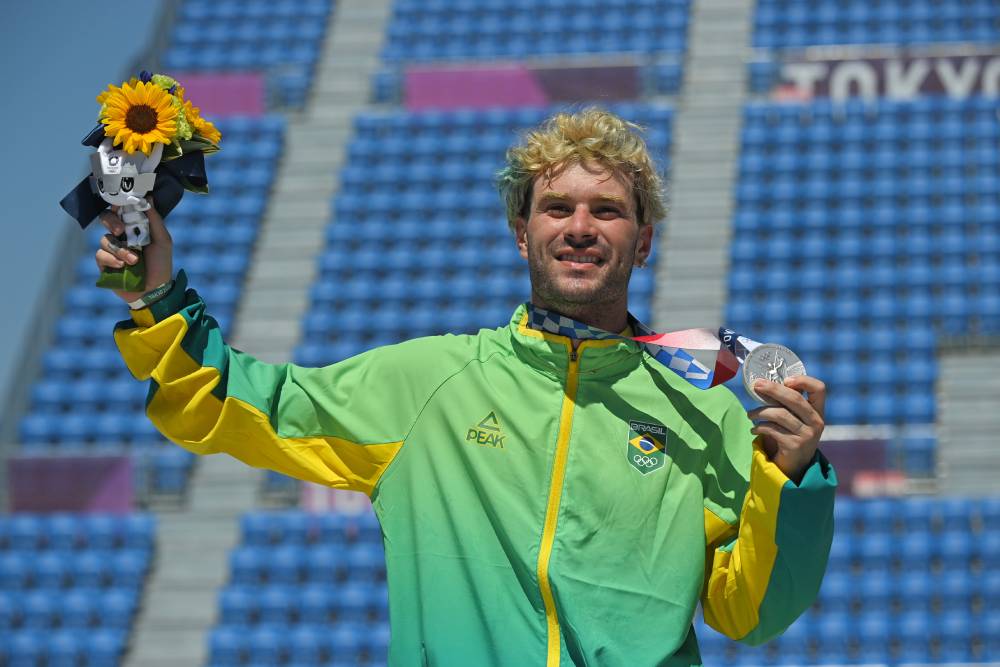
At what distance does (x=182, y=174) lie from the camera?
2338mm

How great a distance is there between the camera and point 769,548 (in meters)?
2.26

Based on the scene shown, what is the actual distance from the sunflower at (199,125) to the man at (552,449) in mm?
183

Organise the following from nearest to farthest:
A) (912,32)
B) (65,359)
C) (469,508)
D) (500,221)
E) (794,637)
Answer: (469,508), (794,637), (65,359), (500,221), (912,32)

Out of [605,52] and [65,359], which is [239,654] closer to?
[65,359]

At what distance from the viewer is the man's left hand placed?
2197 mm

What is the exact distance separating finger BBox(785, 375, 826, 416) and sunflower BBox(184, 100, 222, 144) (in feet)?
3.50

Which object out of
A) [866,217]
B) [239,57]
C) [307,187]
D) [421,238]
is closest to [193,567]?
[421,238]

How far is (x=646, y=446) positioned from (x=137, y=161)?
3.26 feet

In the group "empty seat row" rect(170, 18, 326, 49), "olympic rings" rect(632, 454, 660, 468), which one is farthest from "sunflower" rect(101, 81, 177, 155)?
"empty seat row" rect(170, 18, 326, 49)

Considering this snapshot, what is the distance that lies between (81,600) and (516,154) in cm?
729

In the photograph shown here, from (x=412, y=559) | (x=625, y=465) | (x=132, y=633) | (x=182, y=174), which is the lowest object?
(x=132, y=633)

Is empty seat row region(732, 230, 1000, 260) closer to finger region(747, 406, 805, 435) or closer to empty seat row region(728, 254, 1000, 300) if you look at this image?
empty seat row region(728, 254, 1000, 300)

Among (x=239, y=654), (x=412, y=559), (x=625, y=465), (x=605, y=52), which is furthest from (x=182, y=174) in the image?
(x=605, y=52)

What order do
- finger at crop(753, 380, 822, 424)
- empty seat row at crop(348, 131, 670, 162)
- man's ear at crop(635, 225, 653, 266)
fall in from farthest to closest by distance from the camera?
empty seat row at crop(348, 131, 670, 162)
man's ear at crop(635, 225, 653, 266)
finger at crop(753, 380, 822, 424)
